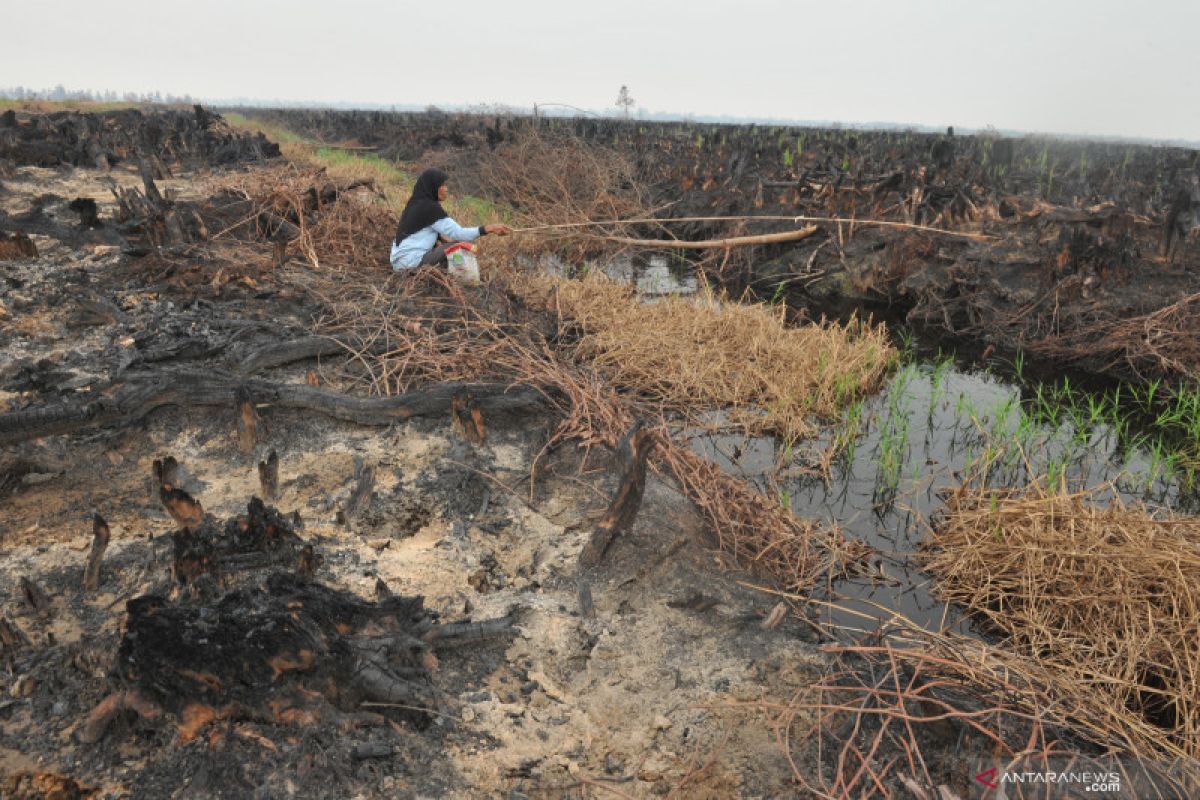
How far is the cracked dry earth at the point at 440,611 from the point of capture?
216 centimetres

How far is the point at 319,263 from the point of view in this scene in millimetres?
7266

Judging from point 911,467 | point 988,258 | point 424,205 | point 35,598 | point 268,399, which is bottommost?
point 911,467

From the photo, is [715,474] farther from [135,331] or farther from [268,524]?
[135,331]

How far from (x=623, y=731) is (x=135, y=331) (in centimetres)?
478

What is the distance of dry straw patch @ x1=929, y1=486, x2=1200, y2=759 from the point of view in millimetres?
2549

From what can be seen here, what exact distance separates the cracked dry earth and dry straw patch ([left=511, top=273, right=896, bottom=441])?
165cm

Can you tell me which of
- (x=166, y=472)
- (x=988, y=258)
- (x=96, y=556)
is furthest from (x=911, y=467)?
(x=988, y=258)

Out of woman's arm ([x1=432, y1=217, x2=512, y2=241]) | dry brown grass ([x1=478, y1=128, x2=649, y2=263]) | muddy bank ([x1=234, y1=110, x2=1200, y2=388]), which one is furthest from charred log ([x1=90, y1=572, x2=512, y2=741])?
dry brown grass ([x1=478, y1=128, x2=649, y2=263])

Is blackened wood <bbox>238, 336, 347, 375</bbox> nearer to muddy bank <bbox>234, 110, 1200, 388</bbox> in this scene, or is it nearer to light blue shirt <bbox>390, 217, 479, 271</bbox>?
light blue shirt <bbox>390, 217, 479, 271</bbox>

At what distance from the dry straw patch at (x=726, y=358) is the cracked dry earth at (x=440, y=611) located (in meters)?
1.65

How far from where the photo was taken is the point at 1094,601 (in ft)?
10.1

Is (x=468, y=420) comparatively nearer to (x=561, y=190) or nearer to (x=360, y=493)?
(x=360, y=493)

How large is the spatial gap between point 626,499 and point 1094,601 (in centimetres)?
205

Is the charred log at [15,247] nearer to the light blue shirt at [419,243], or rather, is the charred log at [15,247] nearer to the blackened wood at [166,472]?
the light blue shirt at [419,243]
